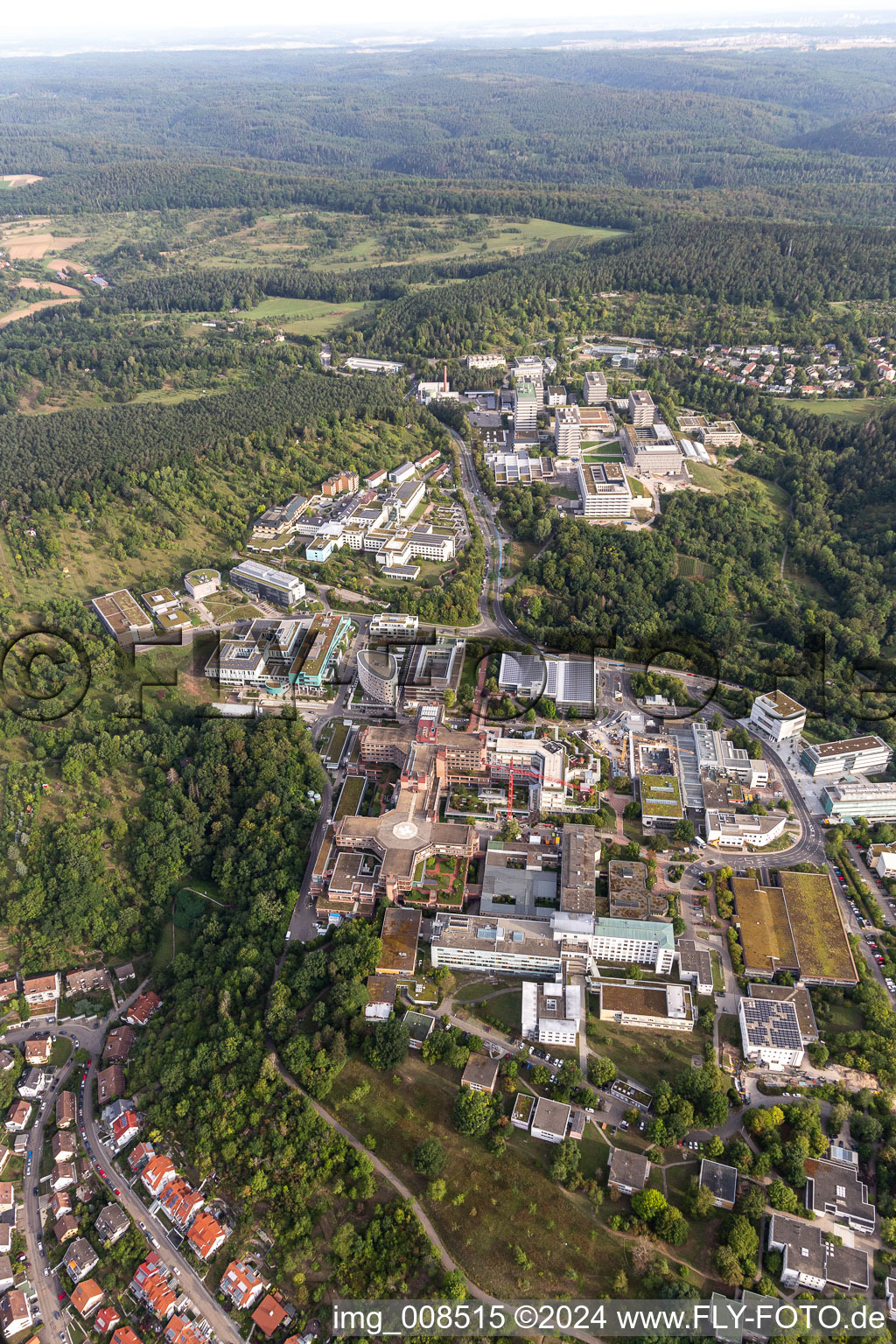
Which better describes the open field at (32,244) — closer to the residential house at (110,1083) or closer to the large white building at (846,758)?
the residential house at (110,1083)

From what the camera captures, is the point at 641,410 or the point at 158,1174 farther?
the point at 641,410

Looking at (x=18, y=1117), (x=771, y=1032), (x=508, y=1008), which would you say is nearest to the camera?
(x=771, y=1032)

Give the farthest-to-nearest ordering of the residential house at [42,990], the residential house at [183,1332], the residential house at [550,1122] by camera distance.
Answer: the residential house at [42,990], the residential house at [550,1122], the residential house at [183,1332]

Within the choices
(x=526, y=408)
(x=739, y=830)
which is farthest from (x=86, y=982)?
(x=526, y=408)

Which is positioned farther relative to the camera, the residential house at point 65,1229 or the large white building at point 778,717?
the large white building at point 778,717

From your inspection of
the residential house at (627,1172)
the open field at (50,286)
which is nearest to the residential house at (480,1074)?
the residential house at (627,1172)

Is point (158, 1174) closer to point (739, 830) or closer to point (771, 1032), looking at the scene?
point (771, 1032)

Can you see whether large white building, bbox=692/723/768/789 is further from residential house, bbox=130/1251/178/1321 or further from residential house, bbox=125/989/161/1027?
residential house, bbox=130/1251/178/1321
